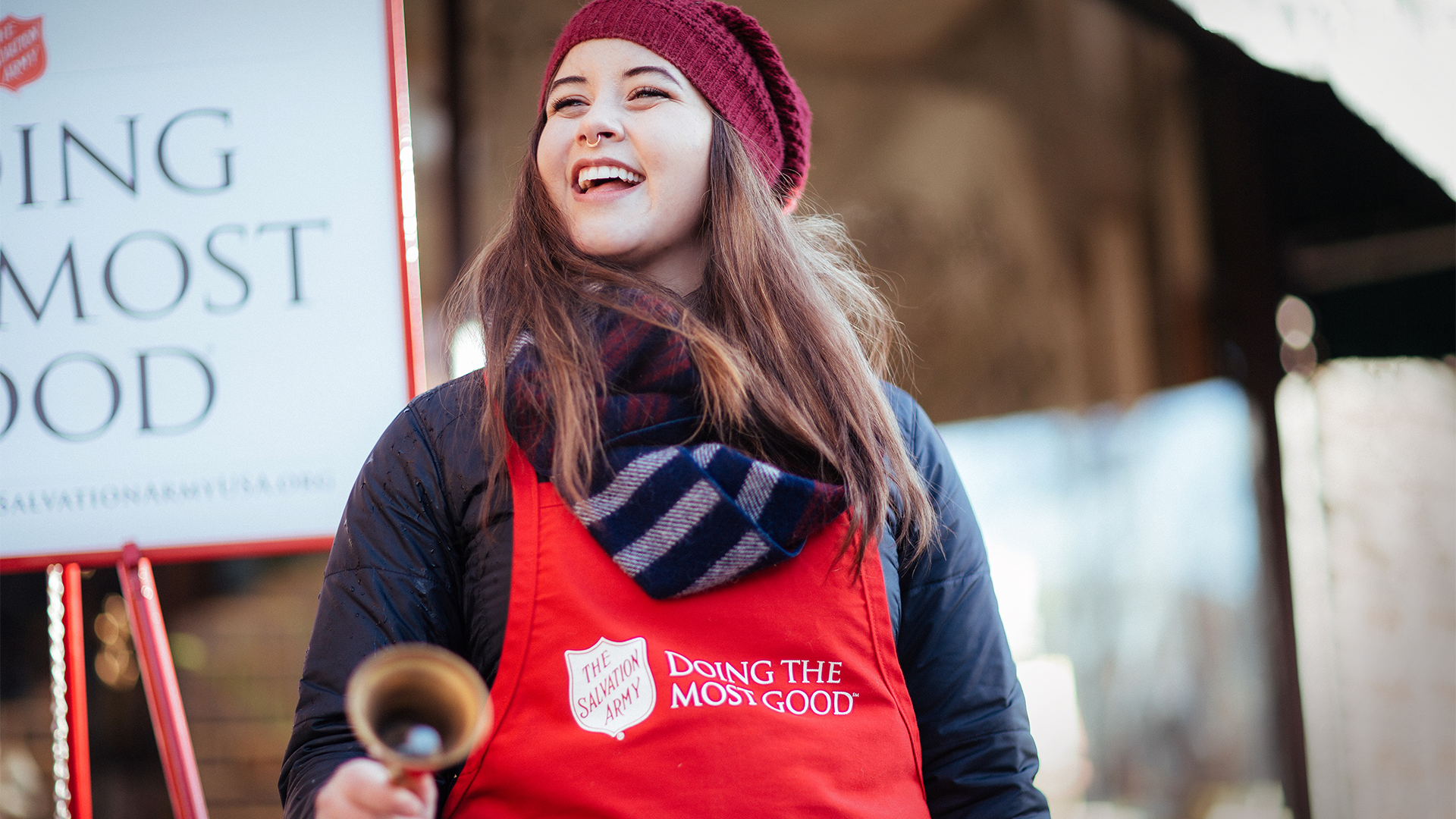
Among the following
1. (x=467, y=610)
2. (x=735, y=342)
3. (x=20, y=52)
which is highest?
(x=20, y=52)

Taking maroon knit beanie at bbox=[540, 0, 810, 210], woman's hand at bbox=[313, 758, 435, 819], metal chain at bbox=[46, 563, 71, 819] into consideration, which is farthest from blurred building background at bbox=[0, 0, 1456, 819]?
woman's hand at bbox=[313, 758, 435, 819]

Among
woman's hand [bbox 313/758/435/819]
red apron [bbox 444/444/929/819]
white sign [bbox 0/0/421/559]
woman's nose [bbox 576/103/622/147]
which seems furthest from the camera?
white sign [bbox 0/0/421/559]

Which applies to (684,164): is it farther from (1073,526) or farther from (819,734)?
(1073,526)

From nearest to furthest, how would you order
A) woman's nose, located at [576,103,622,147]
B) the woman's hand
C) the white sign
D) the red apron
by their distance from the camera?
1. the woman's hand
2. the red apron
3. woman's nose, located at [576,103,622,147]
4. the white sign

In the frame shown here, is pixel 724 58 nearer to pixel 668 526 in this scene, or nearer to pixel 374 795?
pixel 668 526

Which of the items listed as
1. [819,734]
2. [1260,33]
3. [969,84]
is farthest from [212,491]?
[969,84]

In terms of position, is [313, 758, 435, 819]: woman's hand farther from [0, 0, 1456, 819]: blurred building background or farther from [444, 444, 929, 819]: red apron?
[0, 0, 1456, 819]: blurred building background

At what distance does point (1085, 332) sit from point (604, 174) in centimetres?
284

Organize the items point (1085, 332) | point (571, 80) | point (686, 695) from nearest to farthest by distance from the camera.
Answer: point (686, 695), point (571, 80), point (1085, 332)

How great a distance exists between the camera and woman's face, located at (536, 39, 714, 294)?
3.46 feet

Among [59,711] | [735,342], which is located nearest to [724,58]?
[735,342]

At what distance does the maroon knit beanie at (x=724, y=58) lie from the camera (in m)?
1.09

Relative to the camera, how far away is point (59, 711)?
1.21m

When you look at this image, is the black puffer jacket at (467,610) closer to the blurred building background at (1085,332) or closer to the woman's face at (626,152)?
the woman's face at (626,152)
